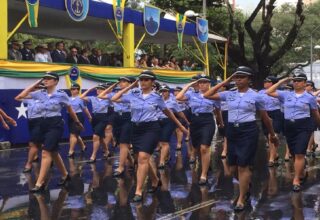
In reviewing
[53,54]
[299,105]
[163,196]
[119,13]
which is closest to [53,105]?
[163,196]

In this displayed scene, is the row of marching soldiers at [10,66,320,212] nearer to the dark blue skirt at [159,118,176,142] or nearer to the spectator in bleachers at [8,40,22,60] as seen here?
the dark blue skirt at [159,118,176,142]

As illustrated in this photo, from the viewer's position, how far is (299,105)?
28.1 feet

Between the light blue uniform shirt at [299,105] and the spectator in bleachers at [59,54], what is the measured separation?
9.62 m

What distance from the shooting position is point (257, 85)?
31484 mm

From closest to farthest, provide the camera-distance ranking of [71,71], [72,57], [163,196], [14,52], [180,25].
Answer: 1. [163,196]
2. [14,52]
3. [71,71]
4. [72,57]
5. [180,25]

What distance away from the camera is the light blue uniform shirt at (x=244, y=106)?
7.20 metres

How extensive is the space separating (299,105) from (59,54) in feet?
32.7

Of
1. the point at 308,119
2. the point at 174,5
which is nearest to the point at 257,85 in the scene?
the point at 174,5

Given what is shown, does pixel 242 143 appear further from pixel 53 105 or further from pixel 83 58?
pixel 83 58

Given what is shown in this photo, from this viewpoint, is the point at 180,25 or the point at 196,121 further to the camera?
the point at 180,25

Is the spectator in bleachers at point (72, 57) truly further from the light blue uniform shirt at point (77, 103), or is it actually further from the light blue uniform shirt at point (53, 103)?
the light blue uniform shirt at point (53, 103)

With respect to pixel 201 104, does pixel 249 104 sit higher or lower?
higher

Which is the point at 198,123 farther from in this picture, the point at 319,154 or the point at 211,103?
the point at 319,154

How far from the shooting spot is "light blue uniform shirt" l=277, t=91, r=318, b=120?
856 cm
